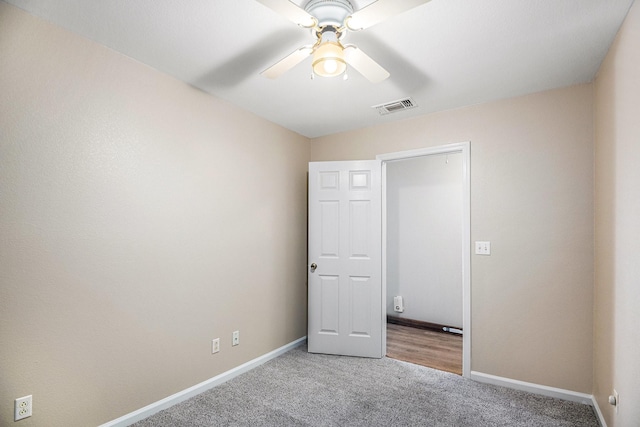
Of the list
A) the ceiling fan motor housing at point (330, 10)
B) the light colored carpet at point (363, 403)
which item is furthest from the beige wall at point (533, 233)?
the ceiling fan motor housing at point (330, 10)

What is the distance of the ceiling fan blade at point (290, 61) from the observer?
1751mm

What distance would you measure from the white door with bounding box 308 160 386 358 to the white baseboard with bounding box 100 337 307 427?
0.47 meters

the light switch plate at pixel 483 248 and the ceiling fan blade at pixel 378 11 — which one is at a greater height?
the ceiling fan blade at pixel 378 11

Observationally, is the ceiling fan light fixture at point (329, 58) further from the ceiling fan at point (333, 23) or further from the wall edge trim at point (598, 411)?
the wall edge trim at point (598, 411)

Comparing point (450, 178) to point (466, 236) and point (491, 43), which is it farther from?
point (491, 43)

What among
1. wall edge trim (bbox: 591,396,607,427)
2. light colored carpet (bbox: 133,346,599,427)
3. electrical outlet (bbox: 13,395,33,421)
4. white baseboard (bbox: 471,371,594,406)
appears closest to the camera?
electrical outlet (bbox: 13,395,33,421)

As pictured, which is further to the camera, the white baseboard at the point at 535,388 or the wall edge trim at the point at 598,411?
the white baseboard at the point at 535,388

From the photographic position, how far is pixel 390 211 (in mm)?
4832

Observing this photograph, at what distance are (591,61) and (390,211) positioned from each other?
9.50 feet

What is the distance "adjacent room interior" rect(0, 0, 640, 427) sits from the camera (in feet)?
5.78

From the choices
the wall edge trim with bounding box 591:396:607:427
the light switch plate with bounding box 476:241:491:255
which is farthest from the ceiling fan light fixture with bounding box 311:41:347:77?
the wall edge trim with bounding box 591:396:607:427

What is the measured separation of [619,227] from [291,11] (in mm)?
2054

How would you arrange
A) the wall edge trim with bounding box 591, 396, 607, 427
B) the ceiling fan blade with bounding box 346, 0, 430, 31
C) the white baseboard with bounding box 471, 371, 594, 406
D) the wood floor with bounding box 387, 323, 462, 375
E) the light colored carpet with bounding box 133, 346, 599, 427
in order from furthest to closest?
the wood floor with bounding box 387, 323, 462, 375 < the white baseboard with bounding box 471, 371, 594, 406 < the light colored carpet with bounding box 133, 346, 599, 427 < the wall edge trim with bounding box 591, 396, 607, 427 < the ceiling fan blade with bounding box 346, 0, 430, 31

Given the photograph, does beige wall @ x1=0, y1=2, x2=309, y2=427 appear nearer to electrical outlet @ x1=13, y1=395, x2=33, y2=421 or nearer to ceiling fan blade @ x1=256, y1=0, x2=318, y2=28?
electrical outlet @ x1=13, y1=395, x2=33, y2=421
